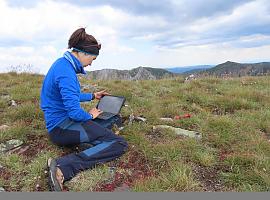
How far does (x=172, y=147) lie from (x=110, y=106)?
142 cm

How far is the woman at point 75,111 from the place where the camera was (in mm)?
5141

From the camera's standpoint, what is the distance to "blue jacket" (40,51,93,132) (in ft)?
16.8

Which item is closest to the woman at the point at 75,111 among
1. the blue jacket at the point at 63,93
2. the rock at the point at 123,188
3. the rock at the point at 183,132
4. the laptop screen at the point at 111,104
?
the blue jacket at the point at 63,93

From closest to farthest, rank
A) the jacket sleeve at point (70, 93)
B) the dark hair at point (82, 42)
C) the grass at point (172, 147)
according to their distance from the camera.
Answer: the grass at point (172, 147) < the jacket sleeve at point (70, 93) < the dark hair at point (82, 42)

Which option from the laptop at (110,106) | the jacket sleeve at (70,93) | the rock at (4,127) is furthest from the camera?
the rock at (4,127)

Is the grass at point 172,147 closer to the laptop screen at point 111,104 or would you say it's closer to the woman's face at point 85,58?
the laptop screen at point 111,104

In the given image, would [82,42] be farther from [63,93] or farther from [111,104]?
→ [111,104]

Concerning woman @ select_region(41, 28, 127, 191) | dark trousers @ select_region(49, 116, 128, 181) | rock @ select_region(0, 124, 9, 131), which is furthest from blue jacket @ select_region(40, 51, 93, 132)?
rock @ select_region(0, 124, 9, 131)

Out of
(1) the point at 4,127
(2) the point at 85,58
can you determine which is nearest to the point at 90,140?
(2) the point at 85,58

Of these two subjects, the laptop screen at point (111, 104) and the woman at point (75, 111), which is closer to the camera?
the woman at point (75, 111)

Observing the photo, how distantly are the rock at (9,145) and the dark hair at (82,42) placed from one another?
6.28 ft

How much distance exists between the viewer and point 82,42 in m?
5.43

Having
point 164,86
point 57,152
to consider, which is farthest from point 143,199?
point 164,86

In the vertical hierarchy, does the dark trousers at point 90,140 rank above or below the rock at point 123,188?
above
